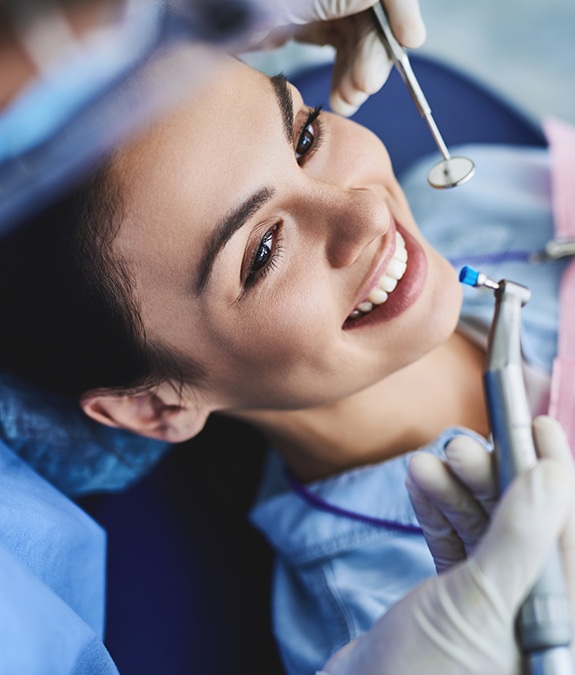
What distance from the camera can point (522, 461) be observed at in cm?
52

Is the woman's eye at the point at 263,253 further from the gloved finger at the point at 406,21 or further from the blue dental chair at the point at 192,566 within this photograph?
the blue dental chair at the point at 192,566

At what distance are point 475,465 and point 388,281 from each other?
0.95 ft

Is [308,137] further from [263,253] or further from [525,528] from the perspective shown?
[525,528]

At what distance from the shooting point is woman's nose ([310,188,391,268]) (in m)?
0.72

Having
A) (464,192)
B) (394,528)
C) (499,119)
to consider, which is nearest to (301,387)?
(394,528)

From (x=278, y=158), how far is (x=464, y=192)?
722mm

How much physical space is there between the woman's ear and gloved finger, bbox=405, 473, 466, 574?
1.03ft

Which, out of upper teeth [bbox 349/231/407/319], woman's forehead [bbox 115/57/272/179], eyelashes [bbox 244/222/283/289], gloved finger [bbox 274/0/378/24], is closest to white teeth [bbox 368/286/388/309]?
upper teeth [bbox 349/231/407/319]

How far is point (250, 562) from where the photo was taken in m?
1.05

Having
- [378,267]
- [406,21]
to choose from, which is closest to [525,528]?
[378,267]

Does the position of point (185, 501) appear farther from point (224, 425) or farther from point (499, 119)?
point (499, 119)

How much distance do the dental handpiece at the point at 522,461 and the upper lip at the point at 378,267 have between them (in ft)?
0.58

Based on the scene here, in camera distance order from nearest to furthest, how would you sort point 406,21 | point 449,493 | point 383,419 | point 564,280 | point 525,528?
point 525,528
point 449,493
point 406,21
point 383,419
point 564,280

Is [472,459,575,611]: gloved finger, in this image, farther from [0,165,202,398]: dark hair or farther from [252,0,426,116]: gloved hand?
[252,0,426,116]: gloved hand
